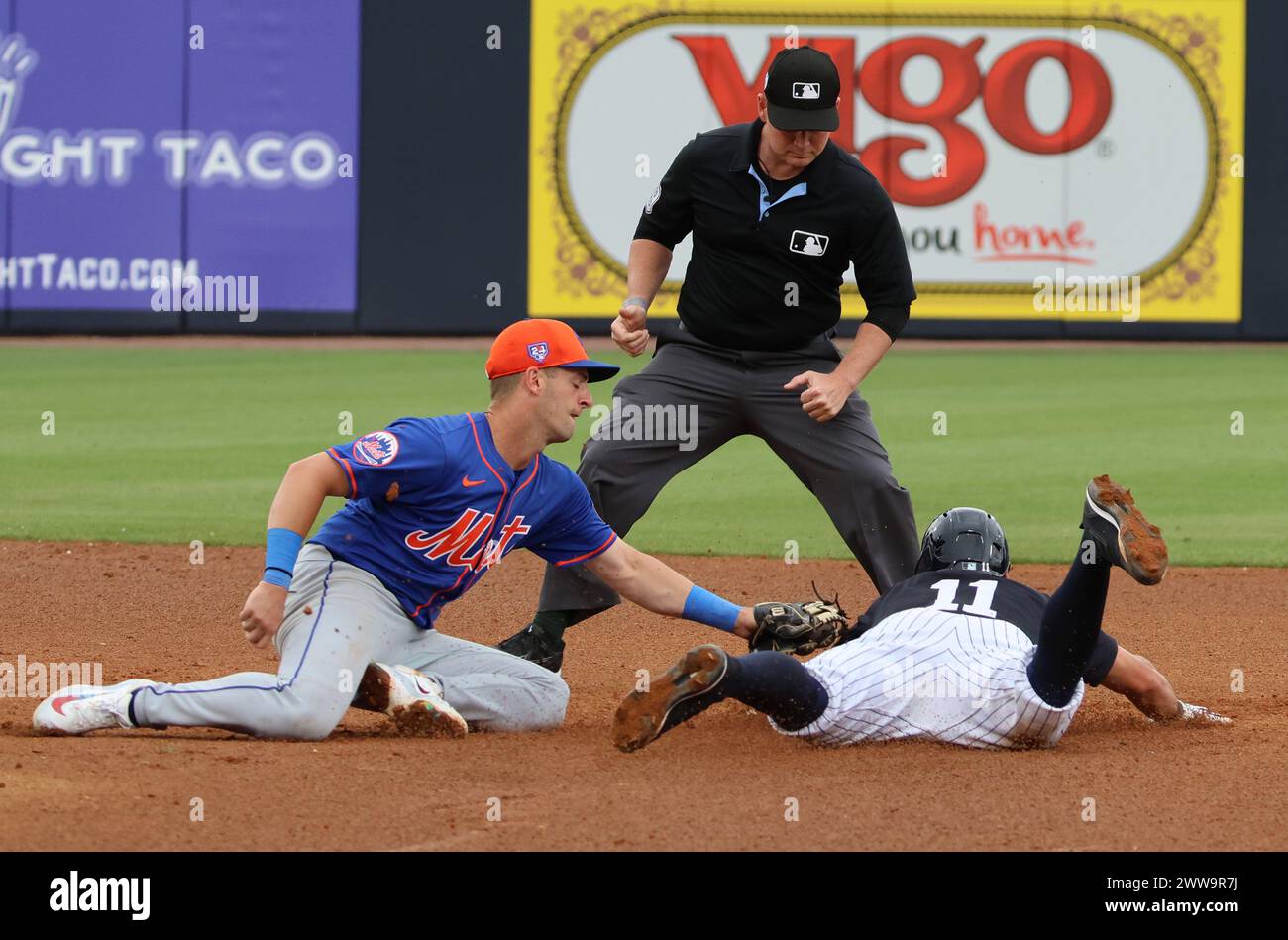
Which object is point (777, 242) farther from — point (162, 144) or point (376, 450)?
point (162, 144)

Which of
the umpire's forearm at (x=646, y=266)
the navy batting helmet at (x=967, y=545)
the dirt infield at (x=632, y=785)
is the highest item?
the umpire's forearm at (x=646, y=266)

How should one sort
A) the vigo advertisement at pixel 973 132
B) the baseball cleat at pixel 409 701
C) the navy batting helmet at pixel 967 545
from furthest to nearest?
the vigo advertisement at pixel 973 132, the navy batting helmet at pixel 967 545, the baseball cleat at pixel 409 701

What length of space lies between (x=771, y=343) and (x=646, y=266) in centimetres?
53

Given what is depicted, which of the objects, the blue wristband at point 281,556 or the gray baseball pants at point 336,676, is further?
the gray baseball pants at point 336,676

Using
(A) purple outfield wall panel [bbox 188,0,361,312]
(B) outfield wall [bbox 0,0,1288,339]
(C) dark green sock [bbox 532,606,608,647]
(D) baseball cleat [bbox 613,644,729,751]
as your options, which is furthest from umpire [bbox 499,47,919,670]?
(A) purple outfield wall panel [bbox 188,0,361,312]

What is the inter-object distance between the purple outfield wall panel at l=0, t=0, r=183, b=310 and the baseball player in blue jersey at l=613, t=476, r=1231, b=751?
14.7 metres

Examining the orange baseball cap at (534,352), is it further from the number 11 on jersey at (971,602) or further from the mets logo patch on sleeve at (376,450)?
the number 11 on jersey at (971,602)

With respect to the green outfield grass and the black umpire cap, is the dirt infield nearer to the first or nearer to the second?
the black umpire cap

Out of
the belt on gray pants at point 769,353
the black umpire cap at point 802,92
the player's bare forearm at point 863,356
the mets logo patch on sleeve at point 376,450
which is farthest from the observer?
the belt on gray pants at point 769,353

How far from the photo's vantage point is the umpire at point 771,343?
6.02 meters

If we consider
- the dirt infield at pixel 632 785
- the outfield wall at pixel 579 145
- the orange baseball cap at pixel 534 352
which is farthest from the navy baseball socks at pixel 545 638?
the outfield wall at pixel 579 145

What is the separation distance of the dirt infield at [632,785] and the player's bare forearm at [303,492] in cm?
63

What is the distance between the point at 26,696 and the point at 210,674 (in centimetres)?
66

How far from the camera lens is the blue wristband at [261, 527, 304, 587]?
4664 millimetres
